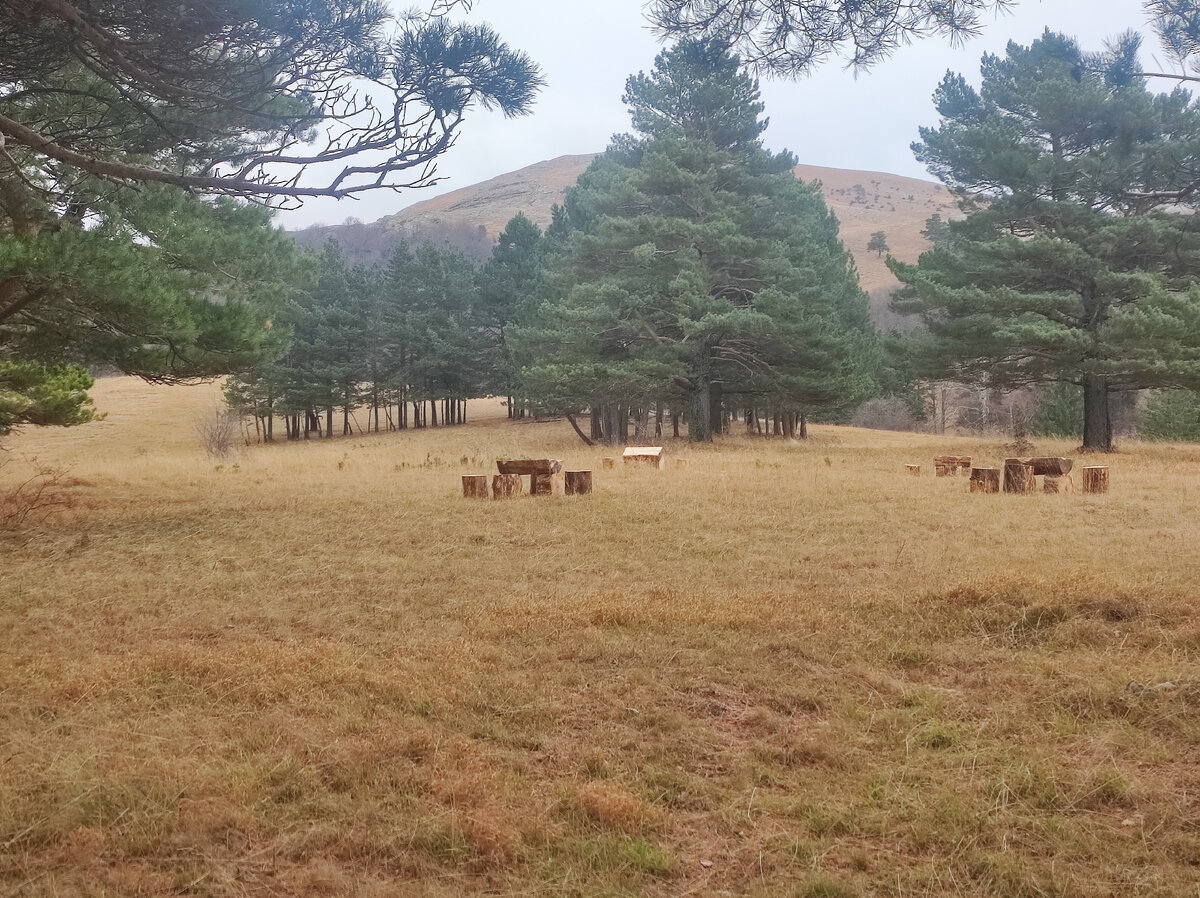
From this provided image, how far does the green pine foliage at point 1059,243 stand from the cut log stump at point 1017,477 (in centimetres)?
607

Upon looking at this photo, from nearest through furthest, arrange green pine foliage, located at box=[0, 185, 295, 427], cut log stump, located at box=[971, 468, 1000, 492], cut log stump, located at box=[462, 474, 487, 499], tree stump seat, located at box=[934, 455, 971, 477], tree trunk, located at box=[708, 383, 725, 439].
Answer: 1. green pine foliage, located at box=[0, 185, 295, 427]
2. cut log stump, located at box=[971, 468, 1000, 492]
3. cut log stump, located at box=[462, 474, 487, 499]
4. tree stump seat, located at box=[934, 455, 971, 477]
5. tree trunk, located at box=[708, 383, 725, 439]

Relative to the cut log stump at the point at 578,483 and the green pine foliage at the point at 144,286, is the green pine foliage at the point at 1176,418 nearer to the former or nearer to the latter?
the cut log stump at the point at 578,483

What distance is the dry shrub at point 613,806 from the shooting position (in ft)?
8.73

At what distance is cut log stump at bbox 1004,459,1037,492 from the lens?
1019cm

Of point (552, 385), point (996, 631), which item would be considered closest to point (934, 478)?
point (996, 631)

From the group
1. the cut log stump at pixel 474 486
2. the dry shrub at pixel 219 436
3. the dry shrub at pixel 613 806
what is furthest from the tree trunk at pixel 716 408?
the dry shrub at pixel 613 806

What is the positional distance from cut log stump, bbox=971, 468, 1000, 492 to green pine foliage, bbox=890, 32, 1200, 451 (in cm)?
623

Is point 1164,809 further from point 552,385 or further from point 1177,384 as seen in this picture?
point 552,385

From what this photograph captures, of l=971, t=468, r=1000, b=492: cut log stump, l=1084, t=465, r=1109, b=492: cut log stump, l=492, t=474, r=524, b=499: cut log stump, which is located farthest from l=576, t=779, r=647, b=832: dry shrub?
l=1084, t=465, r=1109, b=492: cut log stump

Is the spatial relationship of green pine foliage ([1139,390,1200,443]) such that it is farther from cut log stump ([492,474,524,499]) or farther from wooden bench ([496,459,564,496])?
cut log stump ([492,474,524,499])

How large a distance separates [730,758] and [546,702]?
91 cm

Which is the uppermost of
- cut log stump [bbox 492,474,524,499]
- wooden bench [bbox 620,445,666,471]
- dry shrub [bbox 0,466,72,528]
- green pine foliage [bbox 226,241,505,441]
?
green pine foliage [bbox 226,241,505,441]

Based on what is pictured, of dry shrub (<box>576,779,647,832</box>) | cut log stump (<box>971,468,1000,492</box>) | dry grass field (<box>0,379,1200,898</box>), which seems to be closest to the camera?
dry grass field (<box>0,379,1200,898</box>)

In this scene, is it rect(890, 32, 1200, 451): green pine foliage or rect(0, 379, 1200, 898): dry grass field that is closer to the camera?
rect(0, 379, 1200, 898): dry grass field
